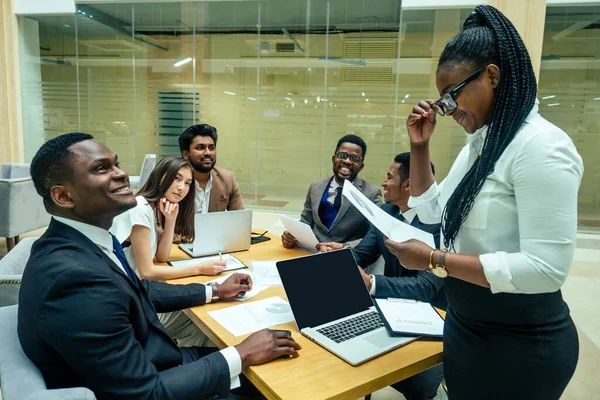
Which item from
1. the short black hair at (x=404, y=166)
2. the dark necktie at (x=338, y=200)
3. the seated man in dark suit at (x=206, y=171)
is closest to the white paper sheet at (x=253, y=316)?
the short black hair at (x=404, y=166)

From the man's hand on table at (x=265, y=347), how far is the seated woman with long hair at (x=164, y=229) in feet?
2.52

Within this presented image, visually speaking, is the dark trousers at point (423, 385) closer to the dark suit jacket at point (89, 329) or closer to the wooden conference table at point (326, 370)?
the wooden conference table at point (326, 370)

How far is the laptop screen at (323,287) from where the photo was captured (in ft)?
4.48

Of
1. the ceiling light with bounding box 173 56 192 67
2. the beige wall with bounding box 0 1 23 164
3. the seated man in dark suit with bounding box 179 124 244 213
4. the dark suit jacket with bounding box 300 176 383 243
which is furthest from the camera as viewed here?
the ceiling light with bounding box 173 56 192 67

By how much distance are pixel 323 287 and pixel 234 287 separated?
0.42 metres

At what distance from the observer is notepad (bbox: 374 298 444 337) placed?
4.38 feet

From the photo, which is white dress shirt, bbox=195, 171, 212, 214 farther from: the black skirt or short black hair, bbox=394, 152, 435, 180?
the black skirt

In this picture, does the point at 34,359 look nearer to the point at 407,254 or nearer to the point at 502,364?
the point at 407,254

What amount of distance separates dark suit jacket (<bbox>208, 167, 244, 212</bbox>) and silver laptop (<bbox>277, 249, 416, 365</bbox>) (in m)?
1.84

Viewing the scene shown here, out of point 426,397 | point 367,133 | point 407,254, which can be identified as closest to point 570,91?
point 367,133

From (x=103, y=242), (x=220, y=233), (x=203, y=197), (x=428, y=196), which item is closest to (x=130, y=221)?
(x=220, y=233)

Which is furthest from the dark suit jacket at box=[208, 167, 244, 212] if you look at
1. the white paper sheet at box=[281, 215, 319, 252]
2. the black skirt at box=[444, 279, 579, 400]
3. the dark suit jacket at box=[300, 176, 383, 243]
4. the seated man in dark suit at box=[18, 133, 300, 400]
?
the black skirt at box=[444, 279, 579, 400]

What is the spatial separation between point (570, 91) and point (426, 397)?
596cm

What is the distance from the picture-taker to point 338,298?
56.8 inches
